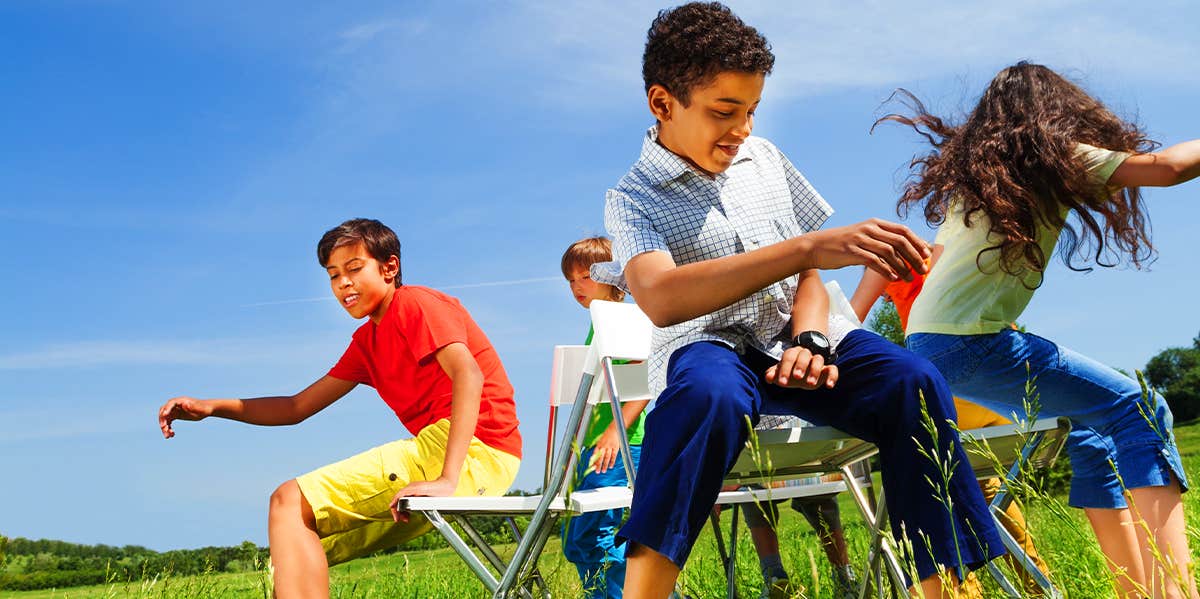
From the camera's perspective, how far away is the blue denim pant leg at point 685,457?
185 centimetres

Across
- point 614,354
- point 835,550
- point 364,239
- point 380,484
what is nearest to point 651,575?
point 614,354

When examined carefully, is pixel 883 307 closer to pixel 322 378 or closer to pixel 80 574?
pixel 80 574

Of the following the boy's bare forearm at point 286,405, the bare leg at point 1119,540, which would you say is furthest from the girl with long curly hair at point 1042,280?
the boy's bare forearm at point 286,405

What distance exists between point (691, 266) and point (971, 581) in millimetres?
843

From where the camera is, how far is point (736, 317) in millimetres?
2291

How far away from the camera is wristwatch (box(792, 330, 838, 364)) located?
83.9 inches

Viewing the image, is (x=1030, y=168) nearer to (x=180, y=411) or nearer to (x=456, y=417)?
(x=456, y=417)

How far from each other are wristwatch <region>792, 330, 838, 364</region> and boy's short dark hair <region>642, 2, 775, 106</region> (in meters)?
0.60

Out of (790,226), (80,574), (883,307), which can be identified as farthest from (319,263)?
(883,307)

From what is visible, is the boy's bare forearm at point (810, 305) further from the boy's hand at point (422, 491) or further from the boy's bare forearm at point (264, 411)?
the boy's bare forearm at point (264, 411)

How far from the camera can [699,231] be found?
231cm

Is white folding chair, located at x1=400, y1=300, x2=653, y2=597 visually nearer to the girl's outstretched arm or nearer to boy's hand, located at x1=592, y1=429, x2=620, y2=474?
boy's hand, located at x1=592, y1=429, x2=620, y2=474

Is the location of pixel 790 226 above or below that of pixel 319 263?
below

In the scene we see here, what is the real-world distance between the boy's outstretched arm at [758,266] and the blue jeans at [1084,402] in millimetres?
1109
